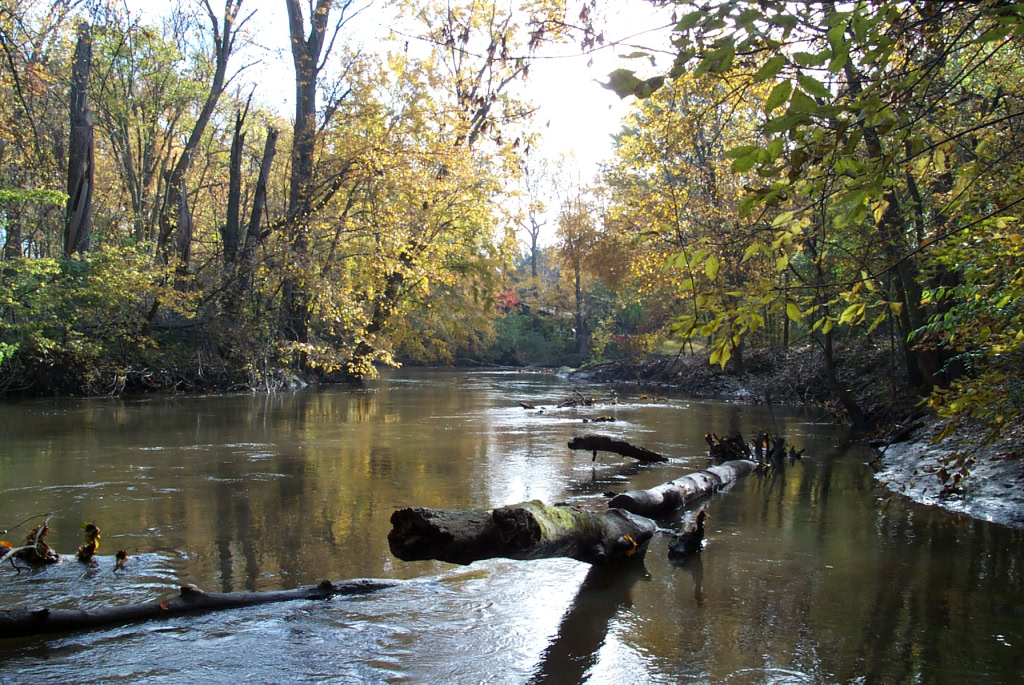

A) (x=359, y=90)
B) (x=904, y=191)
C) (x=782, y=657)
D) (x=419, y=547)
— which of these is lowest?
(x=782, y=657)

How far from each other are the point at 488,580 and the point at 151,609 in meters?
2.30

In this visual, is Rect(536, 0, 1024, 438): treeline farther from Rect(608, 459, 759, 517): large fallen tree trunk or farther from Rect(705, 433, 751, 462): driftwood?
Rect(705, 433, 751, 462): driftwood

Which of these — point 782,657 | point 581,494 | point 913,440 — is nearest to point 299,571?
point 782,657

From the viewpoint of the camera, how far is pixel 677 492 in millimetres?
8336

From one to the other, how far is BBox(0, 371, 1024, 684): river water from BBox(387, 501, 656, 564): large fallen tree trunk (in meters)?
0.48

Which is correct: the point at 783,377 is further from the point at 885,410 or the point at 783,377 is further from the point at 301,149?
the point at 301,149

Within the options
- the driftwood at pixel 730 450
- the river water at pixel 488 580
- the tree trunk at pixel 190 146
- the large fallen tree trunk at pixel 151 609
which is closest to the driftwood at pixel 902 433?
the river water at pixel 488 580

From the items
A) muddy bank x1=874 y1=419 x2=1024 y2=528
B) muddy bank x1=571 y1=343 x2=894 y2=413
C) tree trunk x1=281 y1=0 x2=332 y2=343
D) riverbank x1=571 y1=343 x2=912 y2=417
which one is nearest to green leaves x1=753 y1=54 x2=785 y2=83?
muddy bank x1=874 y1=419 x2=1024 y2=528

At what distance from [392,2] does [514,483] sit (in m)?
19.1

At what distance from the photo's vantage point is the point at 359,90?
90.6ft

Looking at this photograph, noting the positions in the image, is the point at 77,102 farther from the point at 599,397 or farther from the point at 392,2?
the point at 599,397

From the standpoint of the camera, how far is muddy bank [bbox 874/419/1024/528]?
7.75 m

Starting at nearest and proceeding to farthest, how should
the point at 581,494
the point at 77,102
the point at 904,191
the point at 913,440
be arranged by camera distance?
the point at 581,494 < the point at 913,440 < the point at 904,191 < the point at 77,102

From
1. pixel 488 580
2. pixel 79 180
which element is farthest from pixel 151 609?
pixel 79 180
